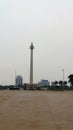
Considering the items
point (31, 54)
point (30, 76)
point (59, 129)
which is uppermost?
point (31, 54)

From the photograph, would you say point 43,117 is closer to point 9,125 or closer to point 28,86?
point 9,125

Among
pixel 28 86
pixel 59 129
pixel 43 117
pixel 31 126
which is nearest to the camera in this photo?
pixel 59 129

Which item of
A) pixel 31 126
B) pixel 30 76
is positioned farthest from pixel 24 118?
pixel 30 76

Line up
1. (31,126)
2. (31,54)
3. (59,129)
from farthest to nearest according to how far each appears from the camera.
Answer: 1. (31,54)
2. (31,126)
3. (59,129)

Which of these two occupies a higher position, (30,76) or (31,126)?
(30,76)

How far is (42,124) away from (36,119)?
166cm

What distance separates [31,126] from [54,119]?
9.49 feet

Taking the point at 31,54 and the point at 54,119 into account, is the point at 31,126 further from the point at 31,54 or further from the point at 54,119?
the point at 31,54

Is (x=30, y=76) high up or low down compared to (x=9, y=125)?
up

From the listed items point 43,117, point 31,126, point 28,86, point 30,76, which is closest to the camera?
point 31,126

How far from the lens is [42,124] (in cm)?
1689

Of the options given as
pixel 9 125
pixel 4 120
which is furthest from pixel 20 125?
pixel 4 120

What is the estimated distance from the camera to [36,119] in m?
18.5

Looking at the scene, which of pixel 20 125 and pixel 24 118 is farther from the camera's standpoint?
pixel 24 118
